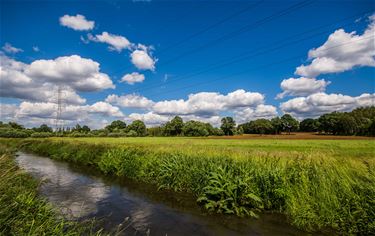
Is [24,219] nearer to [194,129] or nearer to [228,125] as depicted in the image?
[194,129]

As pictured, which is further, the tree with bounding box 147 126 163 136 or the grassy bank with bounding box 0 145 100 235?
the tree with bounding box 147 126 163 136

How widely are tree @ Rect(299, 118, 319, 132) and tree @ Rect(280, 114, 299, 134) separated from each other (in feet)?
25.6

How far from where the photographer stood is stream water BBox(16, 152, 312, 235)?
25.2 feet

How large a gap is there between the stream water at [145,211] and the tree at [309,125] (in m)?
119

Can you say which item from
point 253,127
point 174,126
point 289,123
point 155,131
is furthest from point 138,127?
point 289,123

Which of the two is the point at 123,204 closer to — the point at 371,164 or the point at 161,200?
the point at 161,200

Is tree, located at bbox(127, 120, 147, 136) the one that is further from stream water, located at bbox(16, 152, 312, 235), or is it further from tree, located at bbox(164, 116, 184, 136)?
stream water, located at bbox(16, 152, 312, 235)

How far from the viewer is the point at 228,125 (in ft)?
407

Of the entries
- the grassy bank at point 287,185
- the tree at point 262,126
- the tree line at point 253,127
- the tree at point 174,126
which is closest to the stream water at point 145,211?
the grassy bank at point 287,185

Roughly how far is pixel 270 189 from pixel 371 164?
347 centimetres

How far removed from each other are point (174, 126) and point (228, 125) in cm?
2947

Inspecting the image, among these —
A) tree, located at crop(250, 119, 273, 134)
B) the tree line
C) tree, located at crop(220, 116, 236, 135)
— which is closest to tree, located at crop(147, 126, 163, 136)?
the tree line

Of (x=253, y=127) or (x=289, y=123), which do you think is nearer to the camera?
(x=289, y=123)

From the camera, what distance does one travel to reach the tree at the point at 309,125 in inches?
4532
